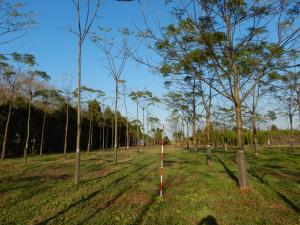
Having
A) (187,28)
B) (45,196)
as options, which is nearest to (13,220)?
(45,196)

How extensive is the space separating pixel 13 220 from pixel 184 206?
4025mm

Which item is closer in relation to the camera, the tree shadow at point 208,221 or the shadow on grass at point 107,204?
the tree shadow at point 208,221

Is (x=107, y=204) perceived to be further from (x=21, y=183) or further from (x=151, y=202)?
(x=21, y=183)

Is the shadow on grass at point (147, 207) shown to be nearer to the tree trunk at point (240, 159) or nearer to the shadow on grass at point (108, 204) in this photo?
the shadow on grass at point (108, 204)

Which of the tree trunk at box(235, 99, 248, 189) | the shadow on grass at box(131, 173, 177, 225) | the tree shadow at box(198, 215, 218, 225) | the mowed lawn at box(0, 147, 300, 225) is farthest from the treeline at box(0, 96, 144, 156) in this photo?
the tree shadow at box(198, 215, 218, 225)

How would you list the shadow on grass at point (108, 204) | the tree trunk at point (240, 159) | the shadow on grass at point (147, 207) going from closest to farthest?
the shadow on grass at point (147, 207) < the shadow on grass at point (108, 204) < the tree trunk at point (240, 159)

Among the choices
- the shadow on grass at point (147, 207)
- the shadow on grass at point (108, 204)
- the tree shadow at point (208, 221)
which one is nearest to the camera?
the tree shadow at point (208, 221)

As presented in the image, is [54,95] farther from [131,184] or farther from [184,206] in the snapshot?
[184,206]

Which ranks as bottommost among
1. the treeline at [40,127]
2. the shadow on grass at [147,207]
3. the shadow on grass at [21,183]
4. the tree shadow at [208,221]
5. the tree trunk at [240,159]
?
the tree shadow at [208,221]

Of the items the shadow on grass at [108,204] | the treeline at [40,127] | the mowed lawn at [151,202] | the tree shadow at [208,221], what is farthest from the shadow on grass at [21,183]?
the treeline at [40,127]

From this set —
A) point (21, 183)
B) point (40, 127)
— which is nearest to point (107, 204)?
point (21, 183)

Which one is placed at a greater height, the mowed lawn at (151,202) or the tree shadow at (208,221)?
the mowed lawn at (151,202)

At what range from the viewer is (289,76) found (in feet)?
79.9

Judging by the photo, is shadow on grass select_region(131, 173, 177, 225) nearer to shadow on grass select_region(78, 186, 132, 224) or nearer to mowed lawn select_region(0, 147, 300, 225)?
mowed lawn select_region(0, 147, 300, 225)
